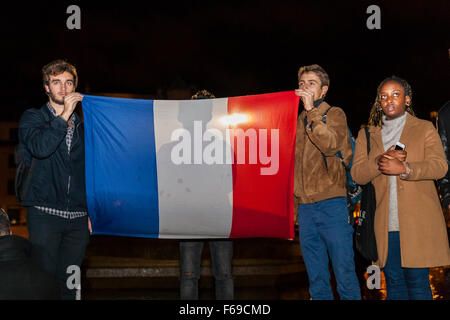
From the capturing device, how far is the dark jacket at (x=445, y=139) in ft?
13.4

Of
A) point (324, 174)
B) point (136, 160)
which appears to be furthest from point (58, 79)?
point (324, 174)

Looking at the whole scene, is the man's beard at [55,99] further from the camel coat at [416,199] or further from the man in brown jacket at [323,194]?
the camel coat at [416,199]

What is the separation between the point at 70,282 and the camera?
156 inches

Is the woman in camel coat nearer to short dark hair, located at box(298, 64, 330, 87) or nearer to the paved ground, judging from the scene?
short dark hair, located at box(298, 64, 330, 87)

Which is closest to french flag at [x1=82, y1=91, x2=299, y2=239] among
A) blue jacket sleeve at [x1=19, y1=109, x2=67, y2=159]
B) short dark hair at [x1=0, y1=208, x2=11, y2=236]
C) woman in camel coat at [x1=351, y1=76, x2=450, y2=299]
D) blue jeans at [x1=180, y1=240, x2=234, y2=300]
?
blue jeans at [x1=180, y1=240, x2=234, y2=300]

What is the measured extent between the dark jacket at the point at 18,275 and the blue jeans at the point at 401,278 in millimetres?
2598

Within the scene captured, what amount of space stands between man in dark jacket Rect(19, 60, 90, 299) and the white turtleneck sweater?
2524 millimetres

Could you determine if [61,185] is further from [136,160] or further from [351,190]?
[351,190]

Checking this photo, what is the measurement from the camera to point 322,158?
417 centimetres

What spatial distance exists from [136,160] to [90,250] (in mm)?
7089

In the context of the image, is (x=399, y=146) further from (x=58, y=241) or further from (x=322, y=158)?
(x=58, y=241)
